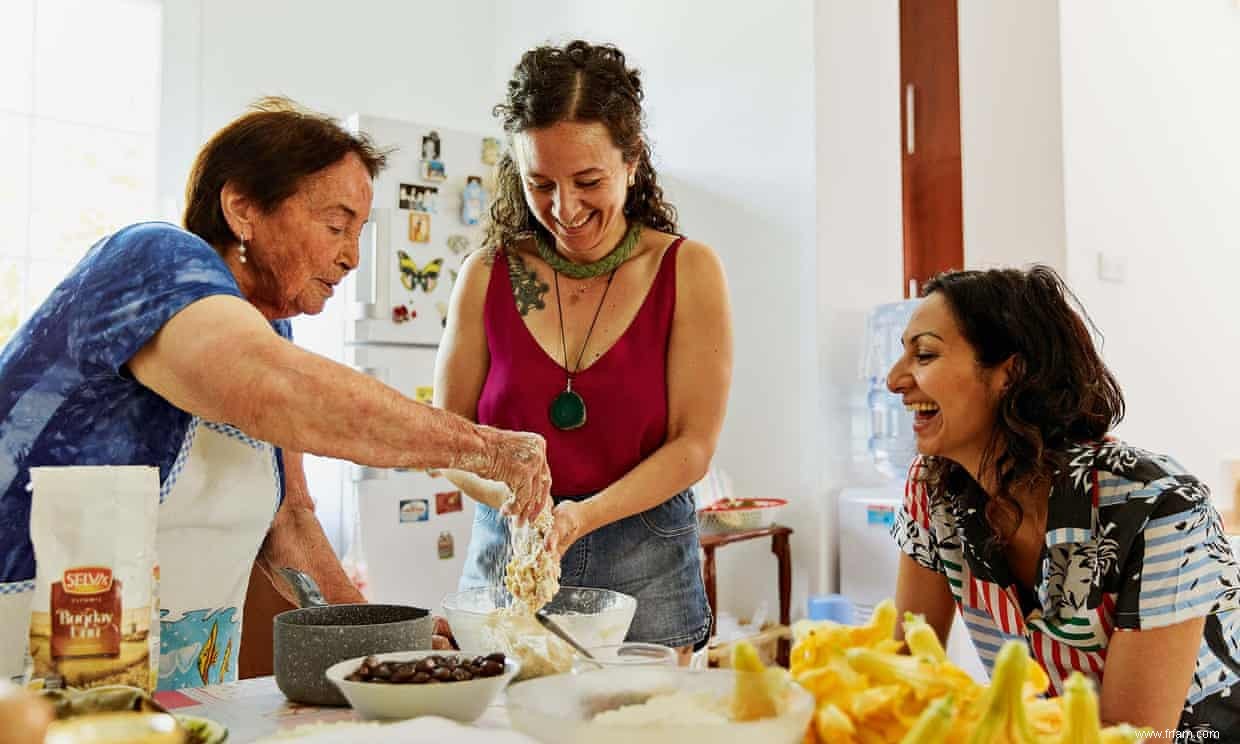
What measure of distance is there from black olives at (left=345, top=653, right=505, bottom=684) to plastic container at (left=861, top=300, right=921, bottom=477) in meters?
2.92

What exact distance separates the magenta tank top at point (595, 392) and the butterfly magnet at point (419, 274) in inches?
95.0

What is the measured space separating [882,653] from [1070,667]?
788mm

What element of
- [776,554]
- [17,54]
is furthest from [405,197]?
[776,554]

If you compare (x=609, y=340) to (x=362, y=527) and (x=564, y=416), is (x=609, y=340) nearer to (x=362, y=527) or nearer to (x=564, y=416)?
(x=564, y=416)

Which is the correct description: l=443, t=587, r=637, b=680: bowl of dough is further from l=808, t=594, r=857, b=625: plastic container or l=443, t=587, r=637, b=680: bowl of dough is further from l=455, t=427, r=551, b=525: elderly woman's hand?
l=808, t=594, r=857, b=625: plastic container

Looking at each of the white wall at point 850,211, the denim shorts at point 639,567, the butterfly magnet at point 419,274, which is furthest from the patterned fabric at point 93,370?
the white wall at point 850,211

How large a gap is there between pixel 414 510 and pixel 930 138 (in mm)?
2477

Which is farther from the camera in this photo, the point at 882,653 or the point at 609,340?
the point at 609,340

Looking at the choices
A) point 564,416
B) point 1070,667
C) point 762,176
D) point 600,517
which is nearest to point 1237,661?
point 1070,667

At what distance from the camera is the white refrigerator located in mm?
3945

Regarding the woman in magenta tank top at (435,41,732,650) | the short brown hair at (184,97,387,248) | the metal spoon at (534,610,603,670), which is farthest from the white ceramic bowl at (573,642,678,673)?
the short brown hair at (184,97,387,248)

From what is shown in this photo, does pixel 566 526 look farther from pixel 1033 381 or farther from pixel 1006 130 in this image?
pixel 1006 130

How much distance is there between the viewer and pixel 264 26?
4715 mm

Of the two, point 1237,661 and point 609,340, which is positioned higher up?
point 609,340
